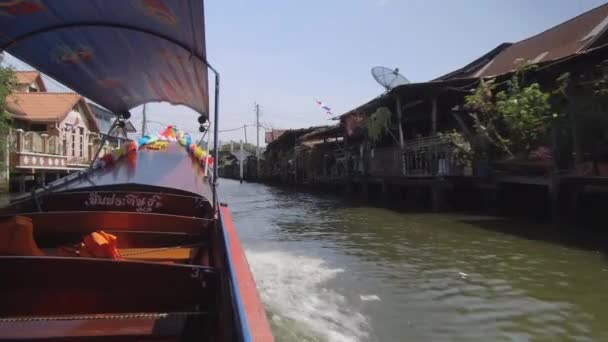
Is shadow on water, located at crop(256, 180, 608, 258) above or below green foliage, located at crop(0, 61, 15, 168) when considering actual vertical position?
below

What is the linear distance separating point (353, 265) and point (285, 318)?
234cm

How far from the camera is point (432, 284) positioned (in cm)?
537

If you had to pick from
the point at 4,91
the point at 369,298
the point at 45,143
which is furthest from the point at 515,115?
the point at 45,143

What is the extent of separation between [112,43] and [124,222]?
61.3 inches

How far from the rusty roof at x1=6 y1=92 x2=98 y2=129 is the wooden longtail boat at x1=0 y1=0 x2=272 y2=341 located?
68.4 ft

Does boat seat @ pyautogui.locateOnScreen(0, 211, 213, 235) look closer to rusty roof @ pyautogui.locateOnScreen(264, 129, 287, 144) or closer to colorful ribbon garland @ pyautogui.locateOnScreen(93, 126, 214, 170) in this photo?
colorful ribbon garland @ pyautogui.locateOnScreen(93, 126, 214, 170)

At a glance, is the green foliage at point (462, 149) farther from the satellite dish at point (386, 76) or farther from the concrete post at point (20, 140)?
the concrete post at point (20, 140)

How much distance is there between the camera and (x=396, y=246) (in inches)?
308

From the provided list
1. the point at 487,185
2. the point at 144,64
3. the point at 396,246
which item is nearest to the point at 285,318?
the point at 144,64

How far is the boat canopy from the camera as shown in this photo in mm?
3002

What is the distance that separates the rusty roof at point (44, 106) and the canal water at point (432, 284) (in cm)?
1964

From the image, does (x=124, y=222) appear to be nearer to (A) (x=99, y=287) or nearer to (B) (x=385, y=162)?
(A) (x=99, y=287)

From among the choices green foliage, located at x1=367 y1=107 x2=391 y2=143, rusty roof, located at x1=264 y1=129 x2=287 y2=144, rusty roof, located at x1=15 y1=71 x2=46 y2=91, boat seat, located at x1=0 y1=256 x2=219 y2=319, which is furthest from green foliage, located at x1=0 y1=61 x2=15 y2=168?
rusty roof, located at x1=264 y1=129 x2=287 y2=144

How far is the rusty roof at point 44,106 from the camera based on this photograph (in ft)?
77.4
